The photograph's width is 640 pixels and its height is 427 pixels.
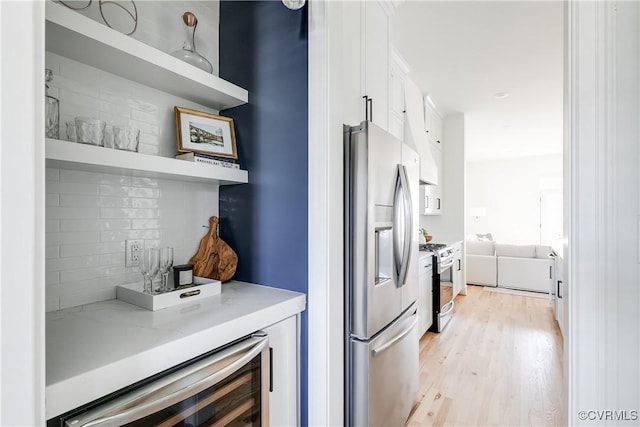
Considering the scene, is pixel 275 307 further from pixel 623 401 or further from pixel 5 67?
pixel 623 401

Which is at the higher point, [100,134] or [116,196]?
[100,134]

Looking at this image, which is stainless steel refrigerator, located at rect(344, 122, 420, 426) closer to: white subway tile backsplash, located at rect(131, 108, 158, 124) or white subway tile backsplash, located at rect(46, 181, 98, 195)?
white subway tile backsplash, located at rect(131, 108, 158, 124)

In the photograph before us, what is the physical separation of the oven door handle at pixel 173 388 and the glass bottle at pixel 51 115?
0.91 metres

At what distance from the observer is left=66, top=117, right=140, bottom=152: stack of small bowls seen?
1150 mm

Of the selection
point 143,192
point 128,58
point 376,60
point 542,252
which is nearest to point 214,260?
point 143,192

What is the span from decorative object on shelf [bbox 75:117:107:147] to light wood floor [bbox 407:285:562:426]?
224cm

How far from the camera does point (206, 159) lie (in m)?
1.47

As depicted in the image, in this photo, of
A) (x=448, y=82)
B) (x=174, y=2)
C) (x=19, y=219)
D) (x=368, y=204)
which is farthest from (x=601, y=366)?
(x=448, y=82)

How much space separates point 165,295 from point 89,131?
27.1 inches

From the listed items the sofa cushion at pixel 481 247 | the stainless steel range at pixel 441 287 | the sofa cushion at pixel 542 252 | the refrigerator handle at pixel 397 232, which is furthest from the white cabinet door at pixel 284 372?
the sofa cushion at pixel 542 252

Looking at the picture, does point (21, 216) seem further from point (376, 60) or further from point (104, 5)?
point (376, 60)

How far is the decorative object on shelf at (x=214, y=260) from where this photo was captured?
1579 millimetres

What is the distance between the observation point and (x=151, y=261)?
4.17 ft

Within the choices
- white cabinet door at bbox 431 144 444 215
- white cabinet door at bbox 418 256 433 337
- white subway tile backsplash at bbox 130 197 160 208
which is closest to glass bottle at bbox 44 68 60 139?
white subway tile backsplash at bbox 130 197 160 208
